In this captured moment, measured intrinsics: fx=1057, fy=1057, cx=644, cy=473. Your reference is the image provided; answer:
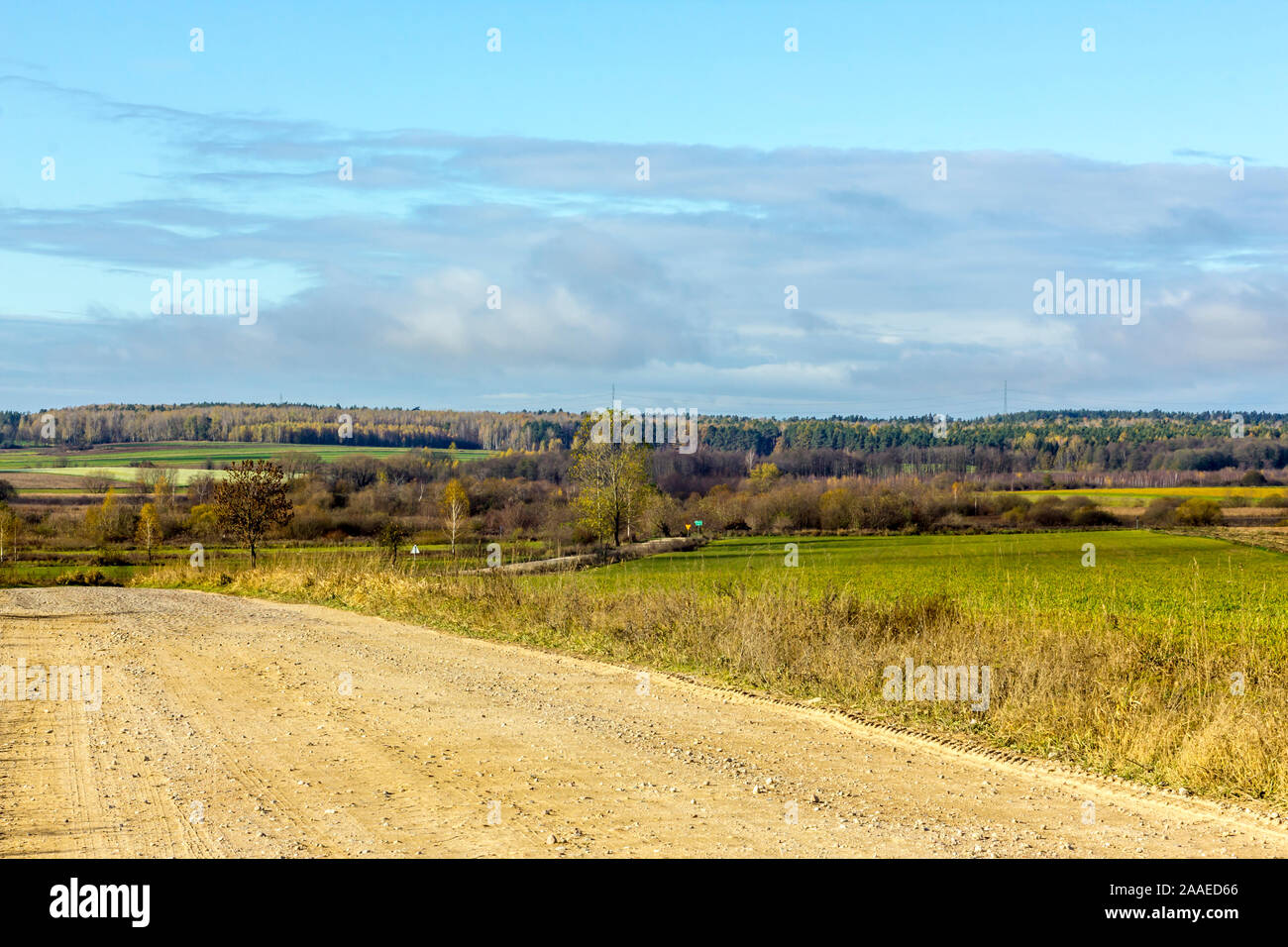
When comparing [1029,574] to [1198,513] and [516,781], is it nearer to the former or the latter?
[516,781]

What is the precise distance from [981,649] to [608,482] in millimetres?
56895

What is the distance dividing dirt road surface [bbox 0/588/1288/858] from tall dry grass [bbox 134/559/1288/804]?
80 cm

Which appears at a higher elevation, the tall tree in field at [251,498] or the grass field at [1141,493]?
the tall tree in field at [251,498]

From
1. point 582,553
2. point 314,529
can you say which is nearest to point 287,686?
point 582,553

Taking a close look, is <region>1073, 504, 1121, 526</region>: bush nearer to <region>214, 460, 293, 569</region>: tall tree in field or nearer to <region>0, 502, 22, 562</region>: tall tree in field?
<region>214, 460, 293, 569</region>: tall tree in field

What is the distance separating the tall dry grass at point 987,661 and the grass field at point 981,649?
0.10ft

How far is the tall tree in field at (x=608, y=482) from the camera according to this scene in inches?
2761

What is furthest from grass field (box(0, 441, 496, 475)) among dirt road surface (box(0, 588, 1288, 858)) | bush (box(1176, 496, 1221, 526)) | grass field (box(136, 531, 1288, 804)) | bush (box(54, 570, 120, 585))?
dirt road surface (box(0, 588, 1288, 858))

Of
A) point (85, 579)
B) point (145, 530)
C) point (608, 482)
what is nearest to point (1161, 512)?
point (608, 482)

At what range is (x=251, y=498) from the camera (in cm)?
4878

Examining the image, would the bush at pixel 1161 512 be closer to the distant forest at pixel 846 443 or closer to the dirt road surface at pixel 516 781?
the distant forest at pixel 846 443

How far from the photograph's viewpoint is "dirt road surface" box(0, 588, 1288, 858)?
24.9 feet

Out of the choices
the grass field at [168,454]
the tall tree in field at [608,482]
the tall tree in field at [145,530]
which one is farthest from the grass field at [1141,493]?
the grass field at [168,454]
